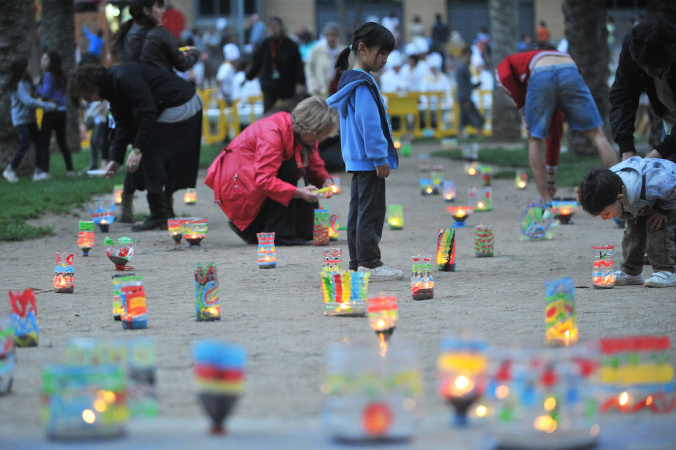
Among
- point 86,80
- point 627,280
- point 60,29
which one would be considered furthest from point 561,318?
point 60,29

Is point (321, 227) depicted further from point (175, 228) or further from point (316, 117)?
point (175, 228)

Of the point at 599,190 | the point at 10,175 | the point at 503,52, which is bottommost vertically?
the point at 10,175

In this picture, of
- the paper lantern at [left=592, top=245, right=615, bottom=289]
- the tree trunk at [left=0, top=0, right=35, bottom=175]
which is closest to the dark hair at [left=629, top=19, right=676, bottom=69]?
the paper lantern at [left=592, top=245, right=615, bottom=289]

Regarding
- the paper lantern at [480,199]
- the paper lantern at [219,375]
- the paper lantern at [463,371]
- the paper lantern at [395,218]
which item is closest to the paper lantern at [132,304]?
the paper lantern at [219,375]

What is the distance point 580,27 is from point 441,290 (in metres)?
10.2

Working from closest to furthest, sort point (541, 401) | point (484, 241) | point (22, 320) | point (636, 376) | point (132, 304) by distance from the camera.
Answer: point (541, 401) → point (636, 376) → point (22, 320) → point (132, 304) → point (484, 241)

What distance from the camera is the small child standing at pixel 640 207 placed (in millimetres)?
5727

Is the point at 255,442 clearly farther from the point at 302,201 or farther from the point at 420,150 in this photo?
the point at 420,150

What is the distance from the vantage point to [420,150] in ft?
64.7

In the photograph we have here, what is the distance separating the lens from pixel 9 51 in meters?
14.8

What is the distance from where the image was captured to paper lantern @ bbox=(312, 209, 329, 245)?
841cm

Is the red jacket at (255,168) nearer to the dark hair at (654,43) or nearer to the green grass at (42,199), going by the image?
the green grass at (42,199)

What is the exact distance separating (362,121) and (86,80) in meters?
3.46

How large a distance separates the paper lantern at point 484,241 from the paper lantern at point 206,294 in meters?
3.05
